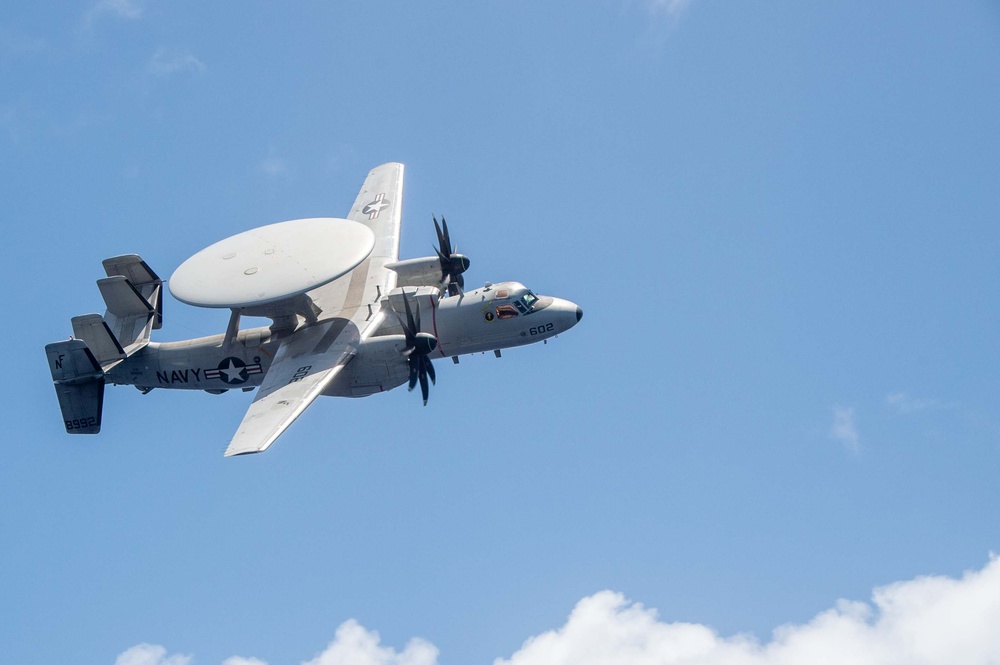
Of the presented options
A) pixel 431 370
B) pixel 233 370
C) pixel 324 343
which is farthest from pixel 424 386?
pixel 233 370

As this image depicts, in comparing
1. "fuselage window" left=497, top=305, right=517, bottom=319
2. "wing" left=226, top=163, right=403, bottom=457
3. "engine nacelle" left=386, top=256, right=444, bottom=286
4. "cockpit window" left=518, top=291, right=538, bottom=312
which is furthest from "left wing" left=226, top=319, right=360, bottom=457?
"cockpit window" left=518, top=291, right=538, bottom=312

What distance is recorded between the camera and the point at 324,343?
4966cm

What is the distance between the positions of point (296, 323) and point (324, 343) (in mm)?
2847

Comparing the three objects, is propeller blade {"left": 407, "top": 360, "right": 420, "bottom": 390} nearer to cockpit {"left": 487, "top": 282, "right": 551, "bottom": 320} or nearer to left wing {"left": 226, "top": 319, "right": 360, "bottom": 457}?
left wing {"left": 226, "top": 319, "right": 360, "bottom": 457}

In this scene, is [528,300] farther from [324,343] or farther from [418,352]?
[324,343]

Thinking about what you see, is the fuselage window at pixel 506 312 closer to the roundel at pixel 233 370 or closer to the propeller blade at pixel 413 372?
the propeller blade at pixel 413 372

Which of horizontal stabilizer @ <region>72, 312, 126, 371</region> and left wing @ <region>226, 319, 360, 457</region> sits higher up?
horizontal stabilizer @ <region>72, 312, 126, 371</region>

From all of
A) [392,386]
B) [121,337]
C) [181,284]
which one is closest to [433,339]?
[392,386]

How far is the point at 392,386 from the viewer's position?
48.5 m

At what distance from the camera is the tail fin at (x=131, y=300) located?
178 feet

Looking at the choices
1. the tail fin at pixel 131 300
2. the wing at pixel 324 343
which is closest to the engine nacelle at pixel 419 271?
the wing at pixel 324 343

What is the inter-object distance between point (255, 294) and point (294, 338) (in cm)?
436

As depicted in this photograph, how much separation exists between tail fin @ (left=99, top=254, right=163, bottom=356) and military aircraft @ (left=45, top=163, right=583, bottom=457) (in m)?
0.06

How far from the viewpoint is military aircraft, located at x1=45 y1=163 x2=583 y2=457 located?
47906 mm
